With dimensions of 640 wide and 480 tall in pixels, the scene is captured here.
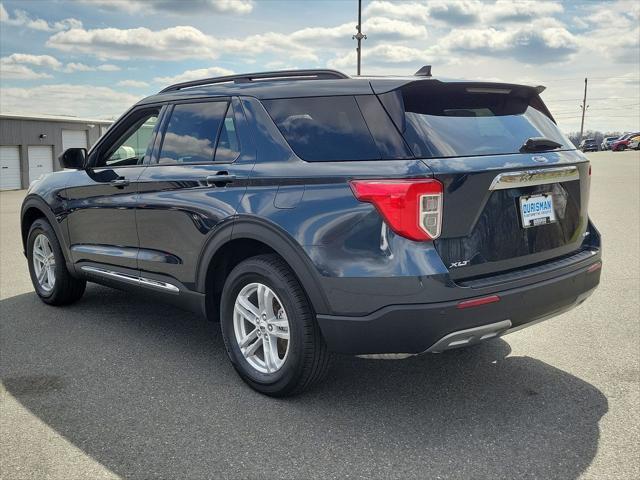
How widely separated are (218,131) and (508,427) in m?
2.45

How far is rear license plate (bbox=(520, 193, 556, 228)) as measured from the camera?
3.22 m

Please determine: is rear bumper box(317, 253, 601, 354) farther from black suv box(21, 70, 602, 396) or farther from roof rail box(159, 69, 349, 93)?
roof rail box(159, 69, 349, 93)

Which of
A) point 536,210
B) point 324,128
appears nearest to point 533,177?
point 536,210

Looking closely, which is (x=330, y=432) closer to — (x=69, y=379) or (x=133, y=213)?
(x=69, y=379)

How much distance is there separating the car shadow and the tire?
14 centimetres

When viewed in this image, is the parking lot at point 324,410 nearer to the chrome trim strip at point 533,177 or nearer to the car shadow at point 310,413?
the car shadow at point 310,413

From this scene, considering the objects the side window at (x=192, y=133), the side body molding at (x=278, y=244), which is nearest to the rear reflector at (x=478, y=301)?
the side body molding at (x=278, y=244)

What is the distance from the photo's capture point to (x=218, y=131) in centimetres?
394

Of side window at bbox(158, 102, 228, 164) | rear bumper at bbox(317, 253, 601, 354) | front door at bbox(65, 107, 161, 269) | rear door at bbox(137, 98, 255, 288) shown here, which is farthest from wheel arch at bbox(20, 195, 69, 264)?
rear bumper at bbox(317, 253, 601, 354)

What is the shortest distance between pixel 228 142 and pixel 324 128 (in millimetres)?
776

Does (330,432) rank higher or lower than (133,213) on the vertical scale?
lower

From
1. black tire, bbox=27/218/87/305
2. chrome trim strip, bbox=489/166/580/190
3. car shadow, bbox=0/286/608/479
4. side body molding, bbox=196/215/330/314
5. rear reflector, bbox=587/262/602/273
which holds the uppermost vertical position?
chrome trim strip, bbox=489/166/580/190

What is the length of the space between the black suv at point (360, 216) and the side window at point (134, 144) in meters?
0.27

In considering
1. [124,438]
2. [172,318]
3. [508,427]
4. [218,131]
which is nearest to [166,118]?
[218,131]
